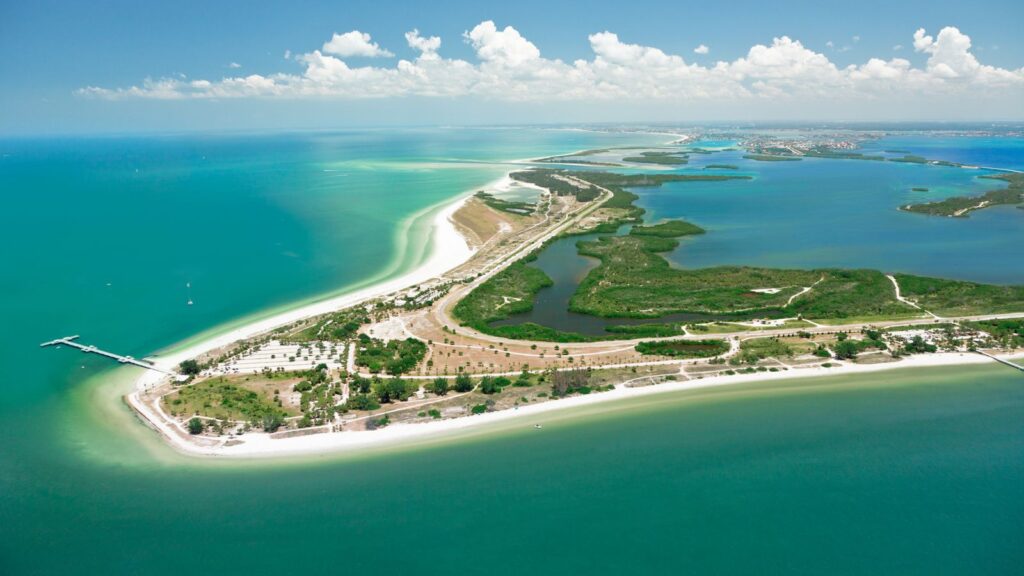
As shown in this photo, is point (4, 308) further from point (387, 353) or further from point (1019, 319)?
point (1019, 319)

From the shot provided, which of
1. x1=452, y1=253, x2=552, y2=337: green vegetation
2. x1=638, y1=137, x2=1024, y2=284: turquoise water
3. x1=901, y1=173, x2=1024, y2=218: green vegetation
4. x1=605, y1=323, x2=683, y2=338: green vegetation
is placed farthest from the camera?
x1=901, y1=173, x2=1024, y2=218: green vegetation

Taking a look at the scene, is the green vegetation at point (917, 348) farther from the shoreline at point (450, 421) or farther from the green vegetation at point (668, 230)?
the green vegetation at point (668, 230)

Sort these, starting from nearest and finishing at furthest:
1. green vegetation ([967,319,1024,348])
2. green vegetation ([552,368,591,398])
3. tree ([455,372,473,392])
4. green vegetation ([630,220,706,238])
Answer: green vegetation ([552,368,591,398])
tree ([455,372,473,392])
green vegetation ([967,319,1024,348])
green vegetation ([630,220,706,238])

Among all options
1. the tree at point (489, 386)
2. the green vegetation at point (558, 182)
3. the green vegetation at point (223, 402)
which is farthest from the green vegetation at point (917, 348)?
the green vegetation at point (558, 182)

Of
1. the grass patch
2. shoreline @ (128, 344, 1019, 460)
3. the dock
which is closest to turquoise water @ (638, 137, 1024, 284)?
the dock

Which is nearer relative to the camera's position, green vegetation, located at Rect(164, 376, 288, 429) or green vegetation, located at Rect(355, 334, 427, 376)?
green vegetation, located at Rect(164, 376, 288, 429)

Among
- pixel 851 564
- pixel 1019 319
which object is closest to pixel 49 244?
pixel 851 564

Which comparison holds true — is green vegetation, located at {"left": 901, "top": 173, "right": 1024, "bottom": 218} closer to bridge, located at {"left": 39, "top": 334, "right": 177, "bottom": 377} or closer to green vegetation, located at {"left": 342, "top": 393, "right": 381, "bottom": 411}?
green vegetation, located at {"left": 342, "top": 393, "right": 381, "bottom": 411}
